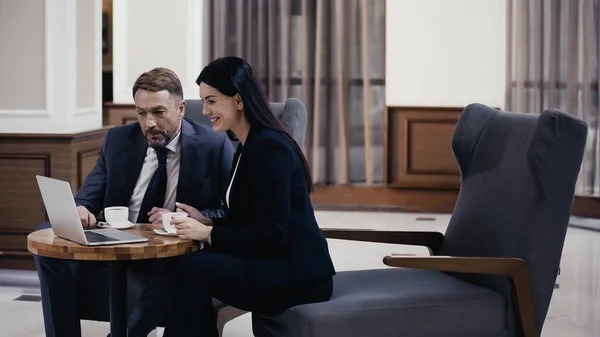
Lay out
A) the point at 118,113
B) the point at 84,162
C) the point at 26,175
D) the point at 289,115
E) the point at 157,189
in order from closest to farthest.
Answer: the point at 157,189 → the point at 289,115 → the point at 26,175 → the point at 84,162 → the point at 118,113

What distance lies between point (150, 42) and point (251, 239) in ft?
17.5

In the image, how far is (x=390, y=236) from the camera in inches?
130

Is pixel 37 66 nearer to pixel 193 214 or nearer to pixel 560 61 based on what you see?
pixel 193 214

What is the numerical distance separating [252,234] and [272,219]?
80mm

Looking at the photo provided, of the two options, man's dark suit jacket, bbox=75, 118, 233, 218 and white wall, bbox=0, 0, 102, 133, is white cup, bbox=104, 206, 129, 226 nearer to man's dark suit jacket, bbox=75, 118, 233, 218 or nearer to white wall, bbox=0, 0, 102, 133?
man's dark suit jacket, bbox=75, 118, 233, 218

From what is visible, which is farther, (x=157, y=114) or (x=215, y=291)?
(x=157, y=114)

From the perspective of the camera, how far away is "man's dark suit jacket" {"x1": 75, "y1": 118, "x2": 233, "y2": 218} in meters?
3.38

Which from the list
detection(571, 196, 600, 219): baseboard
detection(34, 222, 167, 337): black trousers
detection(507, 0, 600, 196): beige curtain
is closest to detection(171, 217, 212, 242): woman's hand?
detection(34, 222, 167, 337): black trousers

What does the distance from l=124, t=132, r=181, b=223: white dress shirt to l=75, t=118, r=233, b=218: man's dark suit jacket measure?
0.09ft

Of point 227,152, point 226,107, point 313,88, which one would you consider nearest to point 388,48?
point 313,88

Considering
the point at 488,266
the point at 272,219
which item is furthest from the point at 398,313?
the point at 272,219

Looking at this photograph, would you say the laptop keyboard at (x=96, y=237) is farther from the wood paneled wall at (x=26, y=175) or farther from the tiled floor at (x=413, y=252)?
the wood paneled wall at (x=26, y=175)

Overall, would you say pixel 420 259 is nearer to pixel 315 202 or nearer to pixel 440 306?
pixel 440 306

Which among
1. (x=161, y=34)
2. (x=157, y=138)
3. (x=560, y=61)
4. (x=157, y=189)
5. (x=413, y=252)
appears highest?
(x=161, y=34)
